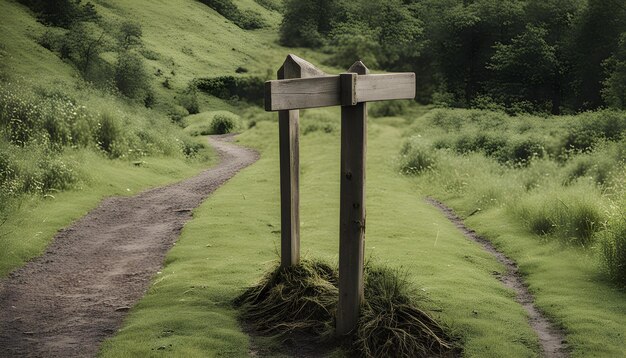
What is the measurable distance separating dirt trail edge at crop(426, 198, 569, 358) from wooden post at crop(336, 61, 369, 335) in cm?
302

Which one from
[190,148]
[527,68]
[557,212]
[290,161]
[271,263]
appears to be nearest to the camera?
[290,161]

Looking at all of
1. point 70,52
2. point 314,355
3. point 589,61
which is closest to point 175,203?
point 314,355

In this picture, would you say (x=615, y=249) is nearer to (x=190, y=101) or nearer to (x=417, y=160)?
(x=417, y=160)

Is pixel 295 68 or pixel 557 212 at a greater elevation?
pixel 295 68

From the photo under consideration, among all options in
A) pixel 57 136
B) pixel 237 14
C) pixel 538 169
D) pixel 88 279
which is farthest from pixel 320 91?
pixel 237 14

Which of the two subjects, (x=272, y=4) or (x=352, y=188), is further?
(x=272, y=4)

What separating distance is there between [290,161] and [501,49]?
41.5 meters

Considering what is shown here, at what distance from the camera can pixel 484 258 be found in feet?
50.0

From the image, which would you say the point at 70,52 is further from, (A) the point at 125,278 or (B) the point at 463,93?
(A) the point at 125,278

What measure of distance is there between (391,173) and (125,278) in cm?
1686

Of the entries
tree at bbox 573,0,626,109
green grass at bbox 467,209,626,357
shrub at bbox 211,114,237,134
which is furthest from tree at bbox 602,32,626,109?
shrub at bbox 211,114,237,134

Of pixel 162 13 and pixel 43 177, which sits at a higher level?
pixel 162 13

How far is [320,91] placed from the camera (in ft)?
28.2

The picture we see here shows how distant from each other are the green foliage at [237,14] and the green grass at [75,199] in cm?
4336
